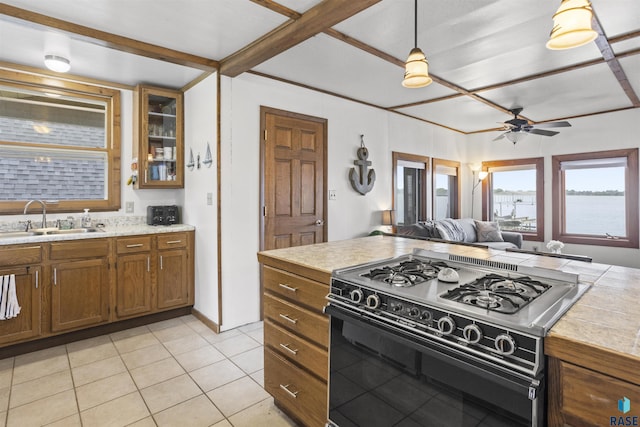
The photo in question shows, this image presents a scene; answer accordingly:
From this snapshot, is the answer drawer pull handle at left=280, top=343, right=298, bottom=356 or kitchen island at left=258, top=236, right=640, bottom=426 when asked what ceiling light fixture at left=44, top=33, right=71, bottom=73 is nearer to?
kitchen island at left=258, top=236, right=640, bottom=426

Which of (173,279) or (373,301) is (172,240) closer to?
(173,279)

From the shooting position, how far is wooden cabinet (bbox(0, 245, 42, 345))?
2.65m

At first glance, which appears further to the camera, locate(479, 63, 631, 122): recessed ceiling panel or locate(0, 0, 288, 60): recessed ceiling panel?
locate(479, 63, 631, 122): recessed ceiling panel

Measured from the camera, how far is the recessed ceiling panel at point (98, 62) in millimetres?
2582

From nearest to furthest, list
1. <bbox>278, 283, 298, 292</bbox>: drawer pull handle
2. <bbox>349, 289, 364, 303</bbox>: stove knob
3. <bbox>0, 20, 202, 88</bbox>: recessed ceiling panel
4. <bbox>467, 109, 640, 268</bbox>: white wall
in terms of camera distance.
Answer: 1. <bbox>349, 289, 364, 303</bbox>: stove knob
2. <bbox>278, 283, 298, 292</bbox>: drawer pull handle
3. <bbox>0, 20, 202, 88</bbox>: recessed ceiling panel
4. <bbox>467, 109, 640, 268</bbox>: white wall

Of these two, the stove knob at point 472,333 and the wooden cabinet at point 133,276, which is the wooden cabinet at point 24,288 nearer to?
the wooden cabinet at point 133,276

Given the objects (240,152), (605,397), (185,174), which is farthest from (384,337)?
(185,174)

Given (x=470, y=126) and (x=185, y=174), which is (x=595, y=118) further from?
(x=185, y=174)

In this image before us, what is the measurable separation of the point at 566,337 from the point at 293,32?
2339mm

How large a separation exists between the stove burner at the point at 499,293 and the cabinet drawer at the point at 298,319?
2.19 feet

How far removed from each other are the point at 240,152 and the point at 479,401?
9.40ft

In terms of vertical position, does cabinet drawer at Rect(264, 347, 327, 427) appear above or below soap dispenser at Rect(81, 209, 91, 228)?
below

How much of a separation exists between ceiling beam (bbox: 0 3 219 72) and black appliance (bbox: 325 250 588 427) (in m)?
2.47

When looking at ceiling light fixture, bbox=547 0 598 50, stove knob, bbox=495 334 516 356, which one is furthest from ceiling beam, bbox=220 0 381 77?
stove knob, bbox=495 334 516 356
